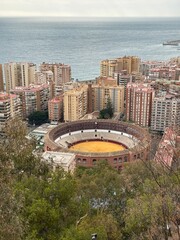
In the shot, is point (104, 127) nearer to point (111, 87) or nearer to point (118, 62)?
point (111, 87)

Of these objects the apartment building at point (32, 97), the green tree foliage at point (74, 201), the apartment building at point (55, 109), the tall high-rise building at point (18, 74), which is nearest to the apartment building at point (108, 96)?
the apartment building at point (55, 109)

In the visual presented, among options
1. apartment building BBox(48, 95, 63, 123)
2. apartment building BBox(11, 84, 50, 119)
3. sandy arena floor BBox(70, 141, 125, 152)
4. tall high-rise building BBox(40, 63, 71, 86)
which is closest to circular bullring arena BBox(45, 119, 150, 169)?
sandy arena floor BBox(70, 141, 125, 152)

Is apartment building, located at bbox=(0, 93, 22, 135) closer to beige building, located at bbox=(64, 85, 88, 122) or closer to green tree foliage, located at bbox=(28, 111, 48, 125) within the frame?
green tree foliage, located at bbox=(28, 111, 48, 125)

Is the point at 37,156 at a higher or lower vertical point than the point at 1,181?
lower

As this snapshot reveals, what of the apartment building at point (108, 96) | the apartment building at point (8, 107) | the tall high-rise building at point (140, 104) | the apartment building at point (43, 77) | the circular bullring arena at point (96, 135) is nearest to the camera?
the circular bullring arena at point (96, 135)

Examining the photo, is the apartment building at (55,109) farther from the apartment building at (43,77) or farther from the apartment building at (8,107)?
the apartment building at (43,77)

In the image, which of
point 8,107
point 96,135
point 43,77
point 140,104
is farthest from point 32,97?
point 140,104

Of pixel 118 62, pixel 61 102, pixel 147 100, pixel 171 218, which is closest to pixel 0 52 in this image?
pixel 118 62

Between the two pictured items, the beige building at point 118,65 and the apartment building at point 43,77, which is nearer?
the apartment building at point 43,77
